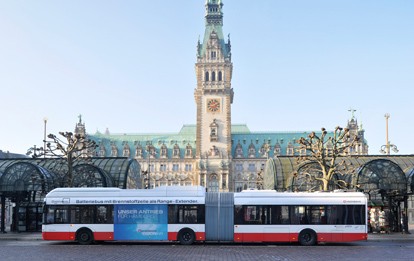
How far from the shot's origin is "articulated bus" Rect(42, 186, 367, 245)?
38969 millimetres

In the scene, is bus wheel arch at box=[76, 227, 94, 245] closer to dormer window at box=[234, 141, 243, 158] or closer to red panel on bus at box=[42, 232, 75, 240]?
red panel on bus at box=[42, 232, 75, 240]

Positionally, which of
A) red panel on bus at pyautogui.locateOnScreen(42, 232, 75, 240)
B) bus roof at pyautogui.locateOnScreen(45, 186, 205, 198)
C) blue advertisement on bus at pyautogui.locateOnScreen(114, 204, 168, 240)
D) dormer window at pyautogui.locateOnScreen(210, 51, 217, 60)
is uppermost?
dormer window at pyautogui.locateOnScreen(210, 51, 217, 60)

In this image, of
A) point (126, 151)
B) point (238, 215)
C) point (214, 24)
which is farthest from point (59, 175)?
point (126, 151)

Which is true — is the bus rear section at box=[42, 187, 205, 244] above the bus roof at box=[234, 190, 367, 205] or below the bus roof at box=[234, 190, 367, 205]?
below

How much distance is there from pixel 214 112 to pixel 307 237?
112m

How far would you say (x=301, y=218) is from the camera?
39156mm

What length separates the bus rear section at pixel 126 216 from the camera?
129 feet

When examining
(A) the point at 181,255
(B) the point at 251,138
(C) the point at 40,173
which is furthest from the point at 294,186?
(B) the point at 251,138

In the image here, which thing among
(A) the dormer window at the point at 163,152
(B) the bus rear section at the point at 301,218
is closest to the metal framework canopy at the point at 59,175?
(B) the bus rear section at the point at 301,218

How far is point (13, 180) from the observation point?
52.7 m

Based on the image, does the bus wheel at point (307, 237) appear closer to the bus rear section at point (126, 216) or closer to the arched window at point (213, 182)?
the bus rear section at point (126, 216)

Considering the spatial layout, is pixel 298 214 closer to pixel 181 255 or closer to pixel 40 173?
pixel 181 255

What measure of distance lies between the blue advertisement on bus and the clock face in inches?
4392

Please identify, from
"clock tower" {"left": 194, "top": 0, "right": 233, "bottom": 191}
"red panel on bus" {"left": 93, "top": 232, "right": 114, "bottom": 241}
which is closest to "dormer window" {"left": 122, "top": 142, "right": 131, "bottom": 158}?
"clock tower" {"left": 194, "top": 0, "right": 233, "bottom": 191}
